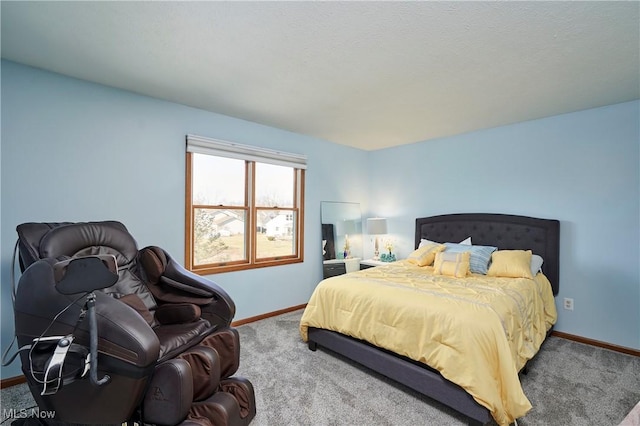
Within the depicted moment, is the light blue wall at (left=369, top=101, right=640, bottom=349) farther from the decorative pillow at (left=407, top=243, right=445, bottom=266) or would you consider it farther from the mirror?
the mirror

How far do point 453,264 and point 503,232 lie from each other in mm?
1010

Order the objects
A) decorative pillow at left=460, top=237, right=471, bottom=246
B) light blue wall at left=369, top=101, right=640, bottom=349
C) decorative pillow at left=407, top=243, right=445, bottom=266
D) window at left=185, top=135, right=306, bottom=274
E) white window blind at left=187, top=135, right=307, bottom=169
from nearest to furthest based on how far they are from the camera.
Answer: light blue wall at left=369, top=101, right=640, bottom=349
white window blind at left=187, top=135, right=307, bottom=169
window at left=185, top=135, right=306, bottom=274
decorative pillow at left=407, top=243, right=445, bottom=266
decorative pillow at left=460, top=237, right=471, bottom=246

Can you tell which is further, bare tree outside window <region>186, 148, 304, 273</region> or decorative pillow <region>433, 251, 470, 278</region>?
bare tree outside window <region>186, 148, 304, 273</region>

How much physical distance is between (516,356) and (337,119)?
279 cm

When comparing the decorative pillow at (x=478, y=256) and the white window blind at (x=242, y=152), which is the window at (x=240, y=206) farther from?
the decorative pillow at (x=478, y=256)

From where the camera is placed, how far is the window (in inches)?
127

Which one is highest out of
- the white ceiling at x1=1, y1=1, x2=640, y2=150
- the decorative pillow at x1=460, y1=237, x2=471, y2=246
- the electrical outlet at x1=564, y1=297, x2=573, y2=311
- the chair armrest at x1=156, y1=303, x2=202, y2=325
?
the white ceiling at x1=1, y1=1, x2=640, y2=150

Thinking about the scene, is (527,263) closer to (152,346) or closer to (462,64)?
(462,64)

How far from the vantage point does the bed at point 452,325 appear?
1757 millimetres

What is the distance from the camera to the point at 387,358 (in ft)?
7.35

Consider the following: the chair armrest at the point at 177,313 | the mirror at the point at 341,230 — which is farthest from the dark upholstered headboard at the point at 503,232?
the chair armrest at the point at 177,313

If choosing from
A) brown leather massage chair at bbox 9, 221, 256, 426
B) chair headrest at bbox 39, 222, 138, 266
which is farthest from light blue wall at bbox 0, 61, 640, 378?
brown leather massage chair at bbox 9, 221, 256, 426

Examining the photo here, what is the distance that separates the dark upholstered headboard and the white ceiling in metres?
1.24

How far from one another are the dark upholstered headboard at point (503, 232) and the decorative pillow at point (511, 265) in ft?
0.96
